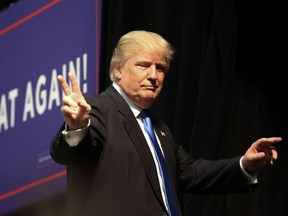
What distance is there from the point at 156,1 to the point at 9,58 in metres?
0.81

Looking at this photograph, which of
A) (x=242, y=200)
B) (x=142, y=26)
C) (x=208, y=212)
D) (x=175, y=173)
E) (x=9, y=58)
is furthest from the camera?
(x=9, y=58)

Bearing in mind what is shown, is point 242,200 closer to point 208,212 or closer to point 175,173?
point 208,212

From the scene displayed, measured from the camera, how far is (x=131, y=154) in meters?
2.26

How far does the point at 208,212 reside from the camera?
2.96 metres

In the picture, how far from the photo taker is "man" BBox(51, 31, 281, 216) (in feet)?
7.04

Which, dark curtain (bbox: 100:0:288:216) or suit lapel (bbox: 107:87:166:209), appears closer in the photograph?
suit lapel (bbox: 107:87:166:209)

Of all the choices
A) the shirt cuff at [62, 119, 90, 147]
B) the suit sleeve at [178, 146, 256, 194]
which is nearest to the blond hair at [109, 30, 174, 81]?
the suit sleeve at [178, 146, 256, 194]

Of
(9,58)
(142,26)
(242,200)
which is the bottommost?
(242,200)

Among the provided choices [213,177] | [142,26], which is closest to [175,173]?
[213,177]

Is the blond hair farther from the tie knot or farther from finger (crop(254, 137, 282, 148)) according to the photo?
finger (crop(254, 137, 282, 148))

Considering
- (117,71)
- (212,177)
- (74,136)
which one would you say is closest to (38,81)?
(117,71)

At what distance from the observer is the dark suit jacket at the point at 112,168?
217cm

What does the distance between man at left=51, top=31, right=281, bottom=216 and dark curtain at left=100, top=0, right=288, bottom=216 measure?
1.77ft

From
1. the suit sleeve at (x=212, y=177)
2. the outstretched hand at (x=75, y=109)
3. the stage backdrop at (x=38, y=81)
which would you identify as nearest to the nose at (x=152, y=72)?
the suit sleeve at (x=212, y=177)
